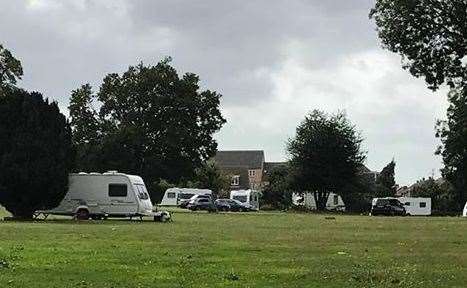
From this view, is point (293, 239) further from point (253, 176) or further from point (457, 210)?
point (253, 176)

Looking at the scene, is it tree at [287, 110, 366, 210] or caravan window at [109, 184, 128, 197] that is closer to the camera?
caravan window at [109, 184, 128, 197]

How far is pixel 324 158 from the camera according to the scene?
78.6m

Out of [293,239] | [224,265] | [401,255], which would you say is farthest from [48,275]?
[293,239]

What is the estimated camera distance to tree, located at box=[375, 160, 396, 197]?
114806mm

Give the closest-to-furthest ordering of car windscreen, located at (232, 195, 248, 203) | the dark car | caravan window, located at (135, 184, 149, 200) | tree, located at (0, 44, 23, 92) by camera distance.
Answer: caravan window, located at (135, 184, 149, 200) → tree, located at (0, 44, 23, 92) → the dark car → car windscreen, located at (232, 195, 248, 203)

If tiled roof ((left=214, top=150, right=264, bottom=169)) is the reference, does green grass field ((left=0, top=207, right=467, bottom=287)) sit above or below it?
below

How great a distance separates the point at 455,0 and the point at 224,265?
23097mm

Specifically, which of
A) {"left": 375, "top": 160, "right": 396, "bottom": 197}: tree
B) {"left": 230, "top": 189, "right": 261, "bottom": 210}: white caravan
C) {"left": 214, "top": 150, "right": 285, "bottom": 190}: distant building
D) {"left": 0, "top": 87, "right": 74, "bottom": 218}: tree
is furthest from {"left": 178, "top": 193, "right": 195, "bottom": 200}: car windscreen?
{"left": 214, "top": 150, "right": 285, "bottom": 190}: distant building

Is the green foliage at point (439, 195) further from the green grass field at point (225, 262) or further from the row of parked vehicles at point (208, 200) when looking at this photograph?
the green grass field at point (225, 262)

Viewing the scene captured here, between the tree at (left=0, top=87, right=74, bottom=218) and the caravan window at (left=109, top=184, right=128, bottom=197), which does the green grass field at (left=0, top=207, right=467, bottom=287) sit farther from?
the caravan window at (left=109, top=184, right=128, bottom=197)

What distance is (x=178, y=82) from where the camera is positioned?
77125 mm

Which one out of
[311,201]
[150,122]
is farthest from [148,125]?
[311,201]

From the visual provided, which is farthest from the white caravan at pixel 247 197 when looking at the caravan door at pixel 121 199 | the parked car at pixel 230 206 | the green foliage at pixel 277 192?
the caravan door at pixel 121 199

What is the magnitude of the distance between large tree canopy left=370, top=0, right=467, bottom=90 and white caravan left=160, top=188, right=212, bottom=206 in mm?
52862
